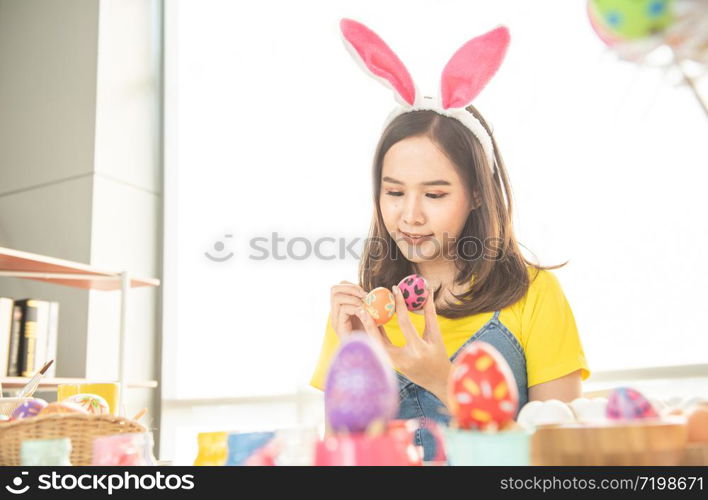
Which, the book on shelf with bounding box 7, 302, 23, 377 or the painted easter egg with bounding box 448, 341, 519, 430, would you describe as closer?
the painted easter egg with bounding box 448, 341, 519, 430

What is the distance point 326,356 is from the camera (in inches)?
68.1

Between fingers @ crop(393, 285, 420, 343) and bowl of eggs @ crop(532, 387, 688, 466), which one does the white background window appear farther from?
bowl of eggs @ crop(532, 387, 688, 466)

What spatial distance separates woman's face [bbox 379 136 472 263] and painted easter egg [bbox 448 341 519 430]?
0.88 m

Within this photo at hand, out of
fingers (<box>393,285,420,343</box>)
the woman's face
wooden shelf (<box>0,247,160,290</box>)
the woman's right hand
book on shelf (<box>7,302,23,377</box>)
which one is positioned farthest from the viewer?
book on shelf (<box>7,302,23,377</box>)

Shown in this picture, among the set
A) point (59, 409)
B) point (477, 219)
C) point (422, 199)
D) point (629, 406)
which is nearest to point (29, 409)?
point (59, 409)

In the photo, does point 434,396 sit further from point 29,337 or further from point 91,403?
point 29,337

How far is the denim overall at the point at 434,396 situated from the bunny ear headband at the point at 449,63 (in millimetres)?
516

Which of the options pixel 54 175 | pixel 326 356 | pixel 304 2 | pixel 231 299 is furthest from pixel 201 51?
pixel 326 356

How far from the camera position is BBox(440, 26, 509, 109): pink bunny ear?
1362mm

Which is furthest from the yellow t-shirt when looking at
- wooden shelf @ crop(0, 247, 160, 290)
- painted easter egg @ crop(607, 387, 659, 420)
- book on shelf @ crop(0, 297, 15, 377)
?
book on shelf @ crop(0, 297, 15, 377)

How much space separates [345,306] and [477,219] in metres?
0.42

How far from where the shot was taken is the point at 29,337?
2.42 metres
